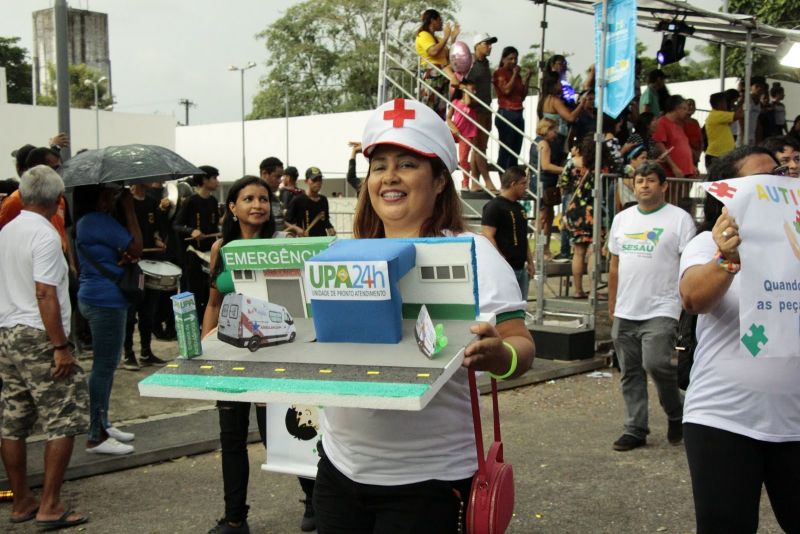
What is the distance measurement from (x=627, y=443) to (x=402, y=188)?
15.5 feet

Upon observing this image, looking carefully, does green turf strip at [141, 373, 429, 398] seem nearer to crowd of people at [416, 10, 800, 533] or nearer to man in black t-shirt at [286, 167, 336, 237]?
crowd of people at [416, 10, 800, 533]

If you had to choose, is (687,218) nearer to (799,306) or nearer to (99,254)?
(799,306)

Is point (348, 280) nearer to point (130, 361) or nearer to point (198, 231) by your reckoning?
point (130, 361)

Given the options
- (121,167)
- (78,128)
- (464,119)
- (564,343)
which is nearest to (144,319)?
(121,167)

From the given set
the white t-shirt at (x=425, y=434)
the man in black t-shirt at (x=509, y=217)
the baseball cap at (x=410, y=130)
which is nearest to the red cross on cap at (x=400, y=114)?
the baseball cap at (x=410, y=130)

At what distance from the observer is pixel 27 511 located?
515 cm

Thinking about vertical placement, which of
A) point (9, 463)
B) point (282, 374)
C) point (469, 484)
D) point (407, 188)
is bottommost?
point (9, 463)

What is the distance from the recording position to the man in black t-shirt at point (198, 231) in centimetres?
1055

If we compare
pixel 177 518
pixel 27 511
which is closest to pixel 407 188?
pixel 177 518

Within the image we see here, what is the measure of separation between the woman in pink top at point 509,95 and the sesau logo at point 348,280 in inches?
400

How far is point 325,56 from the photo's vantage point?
6256 cm

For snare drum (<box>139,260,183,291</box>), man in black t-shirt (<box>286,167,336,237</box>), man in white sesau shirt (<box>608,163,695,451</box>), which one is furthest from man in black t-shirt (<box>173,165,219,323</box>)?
man in white sesau shirt (<box>608,163,695,451</box>)

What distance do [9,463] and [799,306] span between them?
4.36 meters

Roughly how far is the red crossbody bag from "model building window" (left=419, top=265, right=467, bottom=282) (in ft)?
0.96
